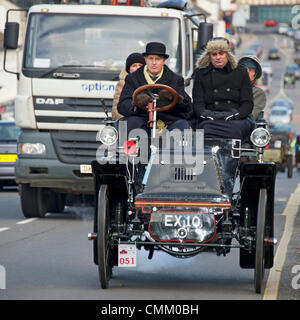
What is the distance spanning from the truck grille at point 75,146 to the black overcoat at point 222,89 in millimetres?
6493

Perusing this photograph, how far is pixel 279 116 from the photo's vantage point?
3536 inches

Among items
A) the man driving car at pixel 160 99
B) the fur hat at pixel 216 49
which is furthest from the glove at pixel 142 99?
the fur hat at pixel 216 49

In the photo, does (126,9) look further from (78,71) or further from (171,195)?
(171,195)

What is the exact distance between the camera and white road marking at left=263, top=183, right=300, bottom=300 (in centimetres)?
965

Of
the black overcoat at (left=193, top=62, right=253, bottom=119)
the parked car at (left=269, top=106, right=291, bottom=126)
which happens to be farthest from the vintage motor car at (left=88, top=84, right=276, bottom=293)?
the parked car at (left=269, top=106, right=291, bottom=126)

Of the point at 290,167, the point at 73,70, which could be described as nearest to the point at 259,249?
the point at 73,70

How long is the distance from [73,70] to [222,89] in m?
6.37

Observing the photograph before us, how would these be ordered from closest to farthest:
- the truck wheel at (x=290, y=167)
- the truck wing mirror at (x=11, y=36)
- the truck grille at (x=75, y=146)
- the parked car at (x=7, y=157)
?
the truck wing mirror at (x=11, y=36), the truck grille at (x=75, y=146), the parked car at (x=7, y=157), the truck wheel at (x=290, y=167)

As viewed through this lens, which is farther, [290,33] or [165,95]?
[290,33]

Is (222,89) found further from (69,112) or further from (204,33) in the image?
(69,112)

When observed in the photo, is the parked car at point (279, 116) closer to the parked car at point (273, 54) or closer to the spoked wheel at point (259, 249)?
the parked car at point (273, 54)

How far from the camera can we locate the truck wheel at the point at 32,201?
18.2m

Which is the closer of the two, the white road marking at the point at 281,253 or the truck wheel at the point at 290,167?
the white road marking at the point at 281,253

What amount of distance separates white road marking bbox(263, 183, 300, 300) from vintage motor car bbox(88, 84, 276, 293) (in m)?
0.21
